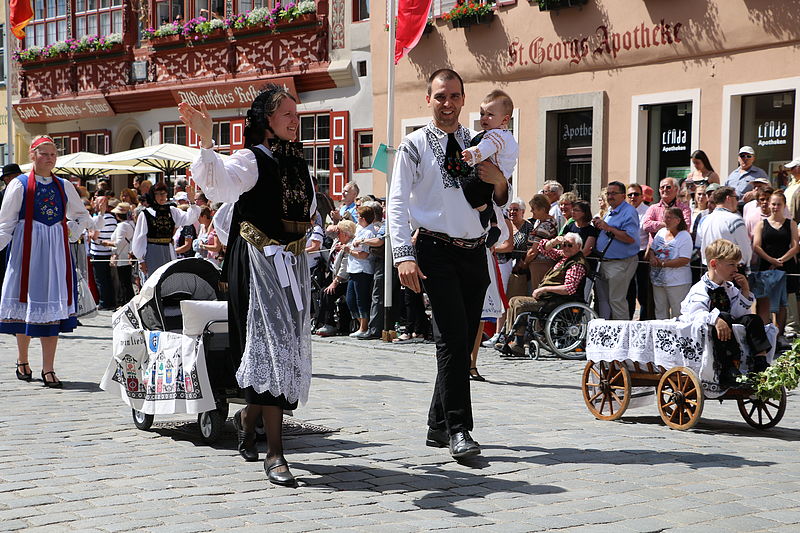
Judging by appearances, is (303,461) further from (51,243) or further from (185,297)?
(51,243)

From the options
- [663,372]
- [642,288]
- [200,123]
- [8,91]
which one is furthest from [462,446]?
[8,91]

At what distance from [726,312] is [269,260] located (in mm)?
3312

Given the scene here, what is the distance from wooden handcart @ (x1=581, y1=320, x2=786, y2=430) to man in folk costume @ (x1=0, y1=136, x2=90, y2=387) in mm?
4568

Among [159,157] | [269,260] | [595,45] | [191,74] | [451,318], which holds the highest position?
[191,74]

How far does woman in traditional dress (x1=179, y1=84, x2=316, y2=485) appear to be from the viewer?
616 cm

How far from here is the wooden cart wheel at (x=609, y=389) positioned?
8.17 m

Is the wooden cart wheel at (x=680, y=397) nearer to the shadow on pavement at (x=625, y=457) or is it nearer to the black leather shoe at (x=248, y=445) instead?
the shadow on pavement at (x=625, y=457)

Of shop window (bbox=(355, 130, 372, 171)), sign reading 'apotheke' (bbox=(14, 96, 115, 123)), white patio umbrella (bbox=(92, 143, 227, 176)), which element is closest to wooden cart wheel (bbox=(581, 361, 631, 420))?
white patio umbrella (bbox=(92, 143, 227, 176))

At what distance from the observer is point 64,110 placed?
34.9 metres

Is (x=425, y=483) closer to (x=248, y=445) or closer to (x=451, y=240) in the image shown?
(x=248, y=445)

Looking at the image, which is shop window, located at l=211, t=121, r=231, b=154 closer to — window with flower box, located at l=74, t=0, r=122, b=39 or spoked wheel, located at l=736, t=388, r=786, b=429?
window with flower box, located at l=74, t=0, r=122, b=39

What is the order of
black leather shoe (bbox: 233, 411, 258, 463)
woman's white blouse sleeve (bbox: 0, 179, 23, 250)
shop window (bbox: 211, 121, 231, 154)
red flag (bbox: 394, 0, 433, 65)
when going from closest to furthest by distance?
black leather shoe (bbox: 233, 411, 258, 463) → woman's white blouse sleeve (bbox: 0, 179, 23, 250) → red flag (bbox: 394, 0, 433, 65) → shop window (bbox: 211, 121, 231, 154)

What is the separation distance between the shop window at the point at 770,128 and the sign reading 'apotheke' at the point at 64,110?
813 inches

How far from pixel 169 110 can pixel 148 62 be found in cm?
149
